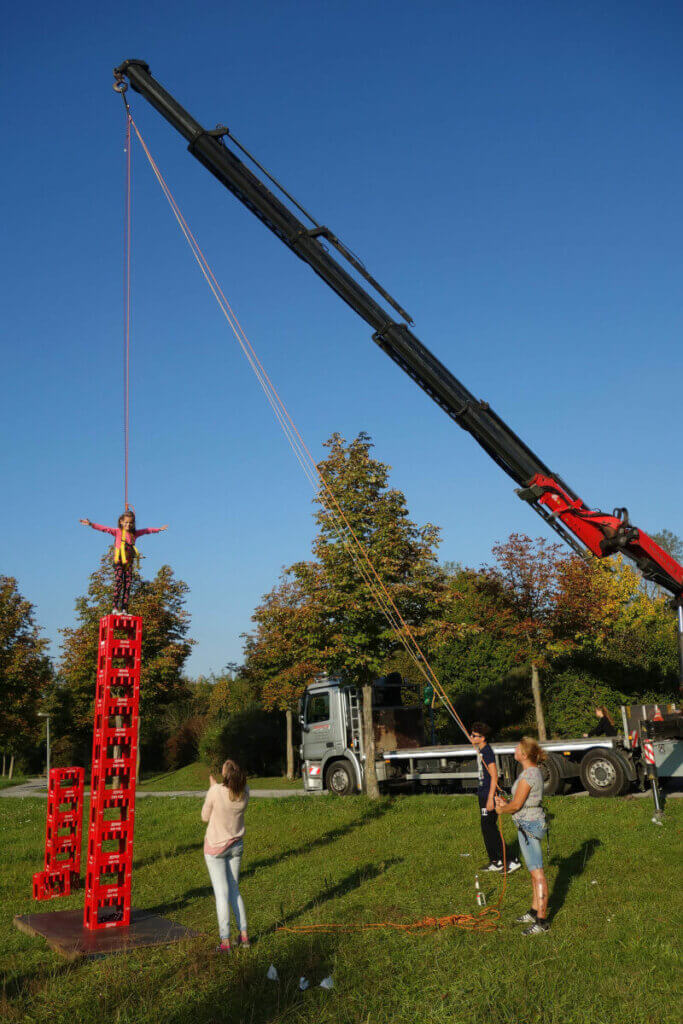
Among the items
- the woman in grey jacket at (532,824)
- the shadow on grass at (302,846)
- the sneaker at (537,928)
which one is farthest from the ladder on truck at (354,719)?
the sneaker at (537,928)

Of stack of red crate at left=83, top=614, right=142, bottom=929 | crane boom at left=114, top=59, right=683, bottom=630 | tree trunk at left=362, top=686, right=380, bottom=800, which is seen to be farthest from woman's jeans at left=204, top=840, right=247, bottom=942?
tree trunk at left=362, top=686, right=380, bottom=800

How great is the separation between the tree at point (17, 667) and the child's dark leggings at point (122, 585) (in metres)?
25.6

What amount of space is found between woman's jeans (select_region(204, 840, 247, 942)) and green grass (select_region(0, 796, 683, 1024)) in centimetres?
27

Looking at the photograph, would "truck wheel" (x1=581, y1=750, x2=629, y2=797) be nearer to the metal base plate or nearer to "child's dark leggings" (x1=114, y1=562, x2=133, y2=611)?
the metal base plate

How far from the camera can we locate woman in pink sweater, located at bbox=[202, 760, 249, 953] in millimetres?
7617

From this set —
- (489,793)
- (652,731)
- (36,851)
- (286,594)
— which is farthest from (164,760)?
(489,793)

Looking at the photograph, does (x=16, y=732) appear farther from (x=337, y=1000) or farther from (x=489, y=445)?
(x=337, y=1000)

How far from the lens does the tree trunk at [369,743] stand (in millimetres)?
19500

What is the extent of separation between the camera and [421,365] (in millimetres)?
13711

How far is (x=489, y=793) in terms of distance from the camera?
10344 mm

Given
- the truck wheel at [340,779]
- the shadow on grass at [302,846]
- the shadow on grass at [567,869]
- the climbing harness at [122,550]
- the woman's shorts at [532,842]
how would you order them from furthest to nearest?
the truck wheel at [340,779]
the shadow on grass at [302,846]
the climbing harness at [122,550]
the shadow on grass at [567,869]
the woman's shorts at [532,842]

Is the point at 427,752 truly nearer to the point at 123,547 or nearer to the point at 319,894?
the point at 319,894

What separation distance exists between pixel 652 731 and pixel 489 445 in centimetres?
687

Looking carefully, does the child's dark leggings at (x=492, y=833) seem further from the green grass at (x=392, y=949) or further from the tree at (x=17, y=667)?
the tree at (x=17, y=667)
